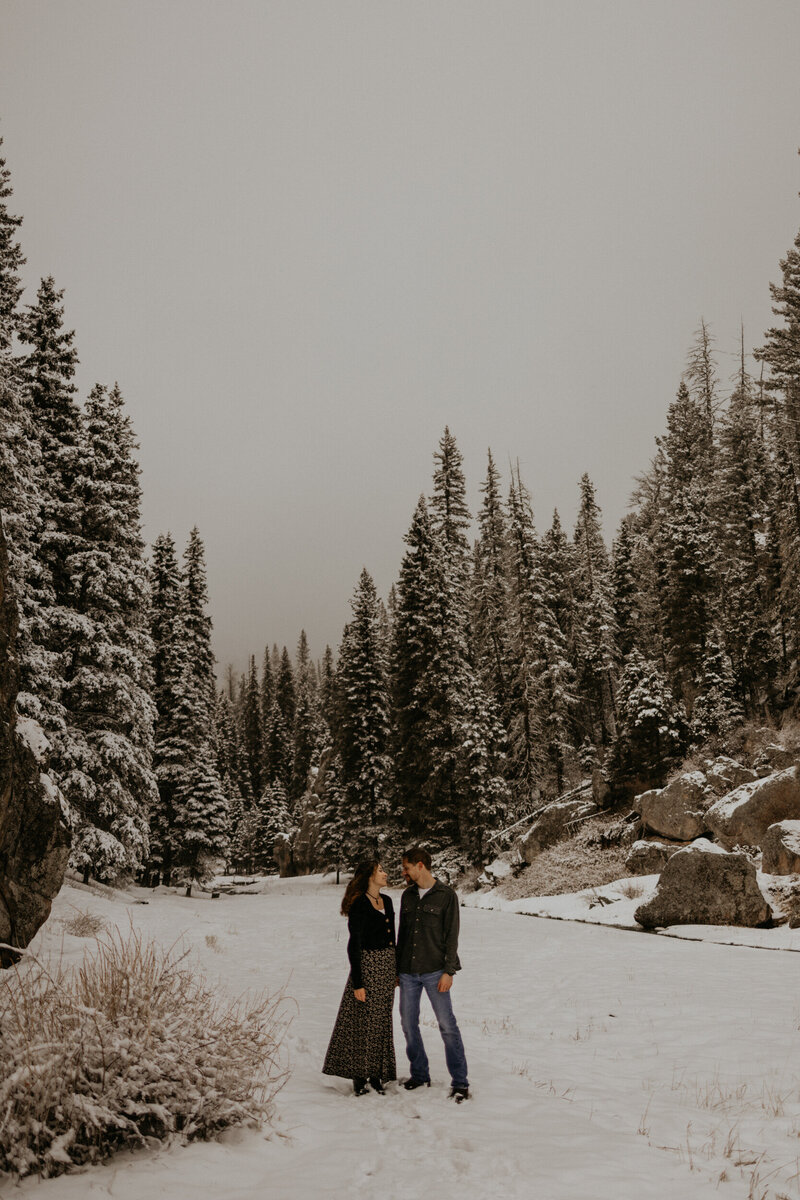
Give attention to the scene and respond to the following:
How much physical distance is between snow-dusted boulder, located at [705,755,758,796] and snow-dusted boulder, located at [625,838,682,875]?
2475mm

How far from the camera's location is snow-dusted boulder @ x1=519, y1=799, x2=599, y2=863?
2681 centimetres

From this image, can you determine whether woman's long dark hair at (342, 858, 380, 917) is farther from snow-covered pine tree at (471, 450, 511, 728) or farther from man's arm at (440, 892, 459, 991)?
snow-covered pine tree at (471, 450, 511, 728)

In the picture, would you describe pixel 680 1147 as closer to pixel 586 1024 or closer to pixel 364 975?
pixel 364 975

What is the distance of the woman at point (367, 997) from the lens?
6.14 meters

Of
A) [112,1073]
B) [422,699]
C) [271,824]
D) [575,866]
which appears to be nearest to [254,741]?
[271,824]

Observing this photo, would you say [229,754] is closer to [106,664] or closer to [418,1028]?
[106,664]

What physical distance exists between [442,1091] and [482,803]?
23.9 metres

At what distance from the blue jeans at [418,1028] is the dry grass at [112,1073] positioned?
1492mm

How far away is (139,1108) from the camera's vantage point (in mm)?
4320

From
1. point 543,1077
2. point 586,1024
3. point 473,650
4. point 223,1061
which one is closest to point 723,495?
point 473,650

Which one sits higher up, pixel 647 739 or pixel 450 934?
pixel 647 739

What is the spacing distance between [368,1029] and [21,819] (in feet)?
22.0

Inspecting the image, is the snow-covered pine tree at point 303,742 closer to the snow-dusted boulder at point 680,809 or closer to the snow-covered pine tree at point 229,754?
the snow-covered pine tree at point 229,754

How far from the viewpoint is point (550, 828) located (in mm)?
27078
